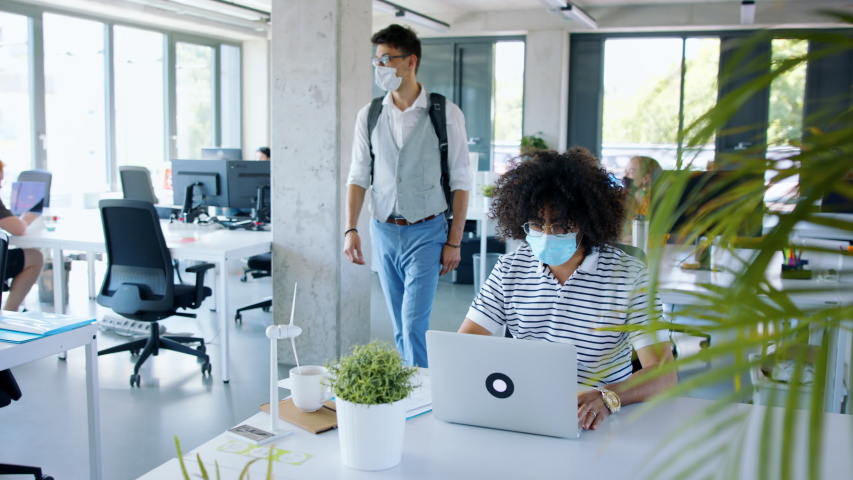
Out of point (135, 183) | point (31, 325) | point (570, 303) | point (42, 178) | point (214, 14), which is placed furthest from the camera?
point (214, 14)

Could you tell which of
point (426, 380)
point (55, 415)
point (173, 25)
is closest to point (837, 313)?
point (426, 380)

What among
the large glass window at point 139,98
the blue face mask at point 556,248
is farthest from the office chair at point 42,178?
the blue face mask at point 556,248

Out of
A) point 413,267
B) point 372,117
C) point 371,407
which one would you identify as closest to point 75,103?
point 372,117

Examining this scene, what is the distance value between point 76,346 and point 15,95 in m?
6.30

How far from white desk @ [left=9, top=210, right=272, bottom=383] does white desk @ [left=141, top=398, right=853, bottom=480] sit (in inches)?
100

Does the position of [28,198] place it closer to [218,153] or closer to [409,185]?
[218,153]

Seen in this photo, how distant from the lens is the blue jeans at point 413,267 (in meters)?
3.03

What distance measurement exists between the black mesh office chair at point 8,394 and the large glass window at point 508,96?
27.3 feet

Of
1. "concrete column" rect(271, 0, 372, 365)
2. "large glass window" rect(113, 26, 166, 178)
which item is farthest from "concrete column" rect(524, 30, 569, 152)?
"concrete column" rect(271, 0, 372, 365)

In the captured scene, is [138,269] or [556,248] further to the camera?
[138,269]

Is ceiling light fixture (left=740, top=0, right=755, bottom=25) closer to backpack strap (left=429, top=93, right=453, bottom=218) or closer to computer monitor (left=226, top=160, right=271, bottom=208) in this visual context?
computer monitor (left=226, top=160, right=271, bottom=208)

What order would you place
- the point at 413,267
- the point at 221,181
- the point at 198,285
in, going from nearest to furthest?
the point at 413,267, the point at 198,285, the point at 221,181

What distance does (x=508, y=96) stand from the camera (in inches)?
414

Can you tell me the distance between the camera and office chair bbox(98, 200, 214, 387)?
12.3 ft
